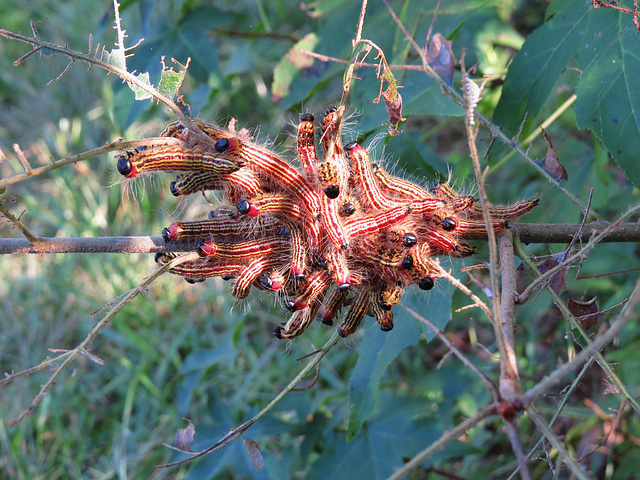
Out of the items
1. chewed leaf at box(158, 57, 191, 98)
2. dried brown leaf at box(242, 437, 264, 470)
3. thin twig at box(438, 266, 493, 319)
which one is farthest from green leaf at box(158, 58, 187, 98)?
dried brown leaf at box(242, 437, 264, 470)

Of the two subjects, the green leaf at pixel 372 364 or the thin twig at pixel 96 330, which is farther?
the green leaf at pixel 372 364

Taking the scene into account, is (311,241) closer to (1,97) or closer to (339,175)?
(339,175)

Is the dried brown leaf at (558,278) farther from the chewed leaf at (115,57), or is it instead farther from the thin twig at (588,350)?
the chewed leaf at (115,57)

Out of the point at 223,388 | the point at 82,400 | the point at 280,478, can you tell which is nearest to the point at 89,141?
the point at 82,400

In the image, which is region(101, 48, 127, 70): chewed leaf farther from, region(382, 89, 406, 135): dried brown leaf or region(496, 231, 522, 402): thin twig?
region(496, 231, 522, 402): thin twig

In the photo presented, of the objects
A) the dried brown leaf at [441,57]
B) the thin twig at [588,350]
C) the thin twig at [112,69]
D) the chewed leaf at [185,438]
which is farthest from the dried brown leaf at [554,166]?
the chewed leaf at [185,438]
